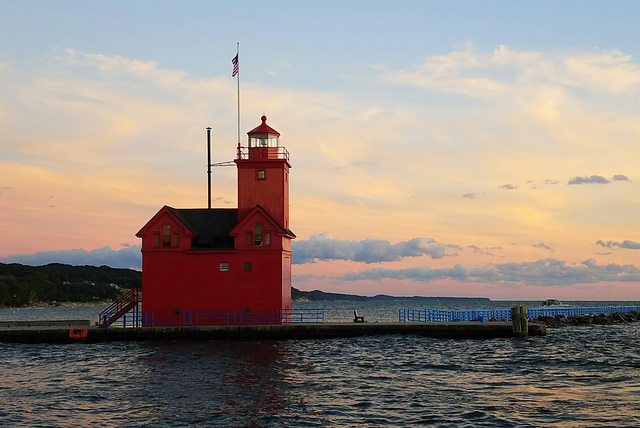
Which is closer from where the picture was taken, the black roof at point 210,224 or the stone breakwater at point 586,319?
the black roof at point 210,224

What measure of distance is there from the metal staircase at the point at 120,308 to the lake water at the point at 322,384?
2747 millimetres

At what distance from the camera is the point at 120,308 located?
4975cm

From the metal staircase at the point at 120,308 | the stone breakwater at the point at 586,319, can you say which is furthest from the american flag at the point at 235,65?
the stone breakwater at the point at 586,319

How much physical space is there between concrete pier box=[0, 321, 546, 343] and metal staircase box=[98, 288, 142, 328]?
117 centimetres

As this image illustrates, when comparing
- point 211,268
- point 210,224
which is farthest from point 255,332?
point 210,224

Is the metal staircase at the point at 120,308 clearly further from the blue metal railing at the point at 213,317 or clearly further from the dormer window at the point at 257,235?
the dormer window at the point at 257,235

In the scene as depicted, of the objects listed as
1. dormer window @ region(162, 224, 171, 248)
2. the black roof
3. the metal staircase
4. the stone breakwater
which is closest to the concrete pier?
the metal staircase

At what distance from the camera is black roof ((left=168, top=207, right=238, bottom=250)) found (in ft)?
158

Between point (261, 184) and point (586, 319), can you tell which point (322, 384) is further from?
point (586, 319)

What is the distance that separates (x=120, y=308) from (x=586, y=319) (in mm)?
42348

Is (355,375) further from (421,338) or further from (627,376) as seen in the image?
(421,338)

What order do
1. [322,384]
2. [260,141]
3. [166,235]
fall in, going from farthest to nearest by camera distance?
[260,141]
[166,235]
[322,384]

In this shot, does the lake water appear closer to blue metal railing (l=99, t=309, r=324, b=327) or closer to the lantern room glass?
blue metal railing (l=99, t=309, r=324, b=327)

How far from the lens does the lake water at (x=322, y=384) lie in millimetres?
23203
